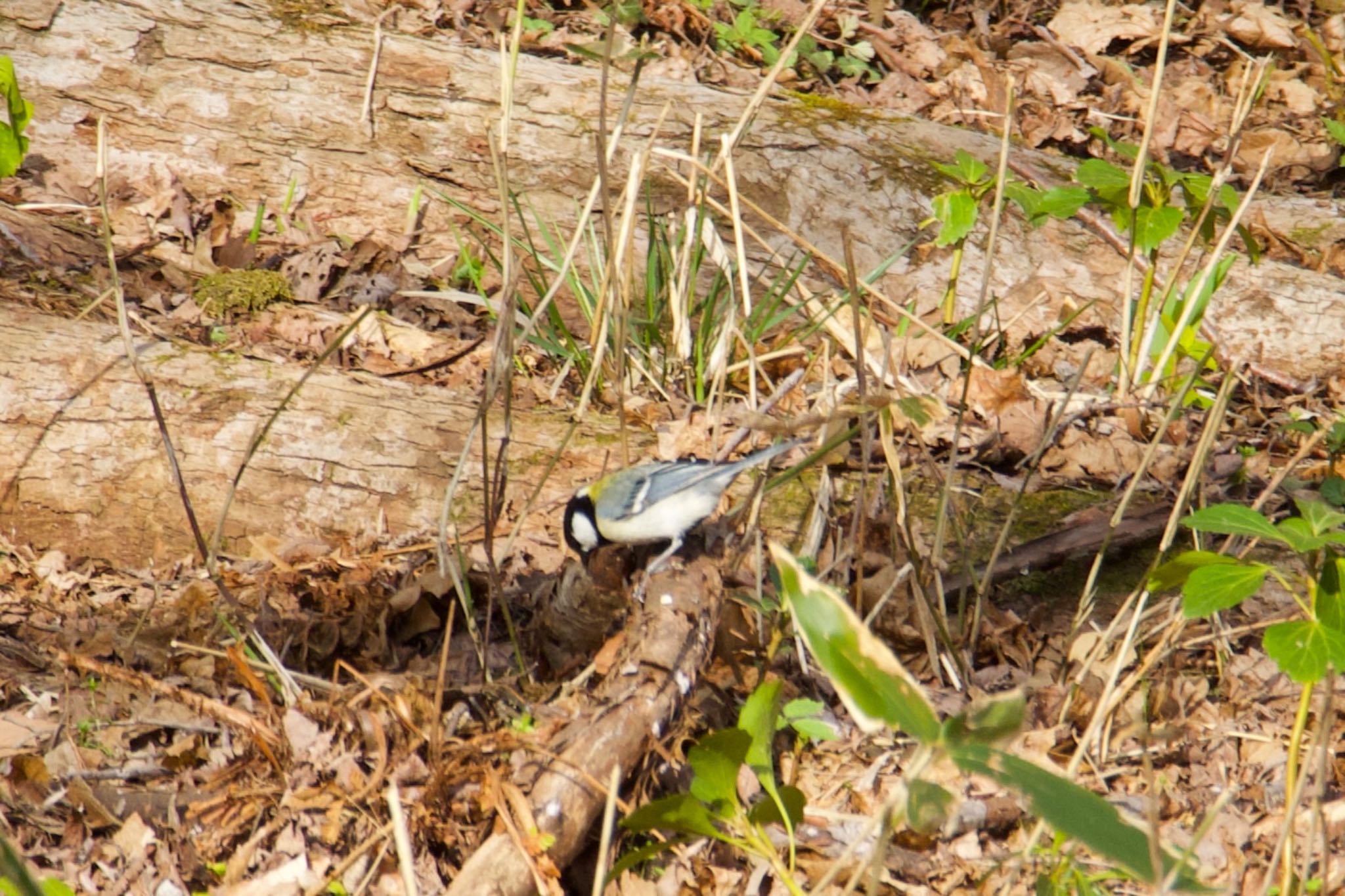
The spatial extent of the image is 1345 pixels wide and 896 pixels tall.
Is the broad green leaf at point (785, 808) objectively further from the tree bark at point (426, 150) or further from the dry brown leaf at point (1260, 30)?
the dry brown leaf at point (1260, 30)

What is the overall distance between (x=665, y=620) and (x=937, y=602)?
82 centimetres

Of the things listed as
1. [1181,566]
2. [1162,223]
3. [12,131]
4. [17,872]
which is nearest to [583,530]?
[1181,566]

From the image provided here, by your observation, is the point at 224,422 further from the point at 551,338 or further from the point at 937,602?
the point at 937,602

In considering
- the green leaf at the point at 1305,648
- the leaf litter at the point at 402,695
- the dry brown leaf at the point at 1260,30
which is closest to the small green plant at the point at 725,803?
the leaf litter at the point at 402,695

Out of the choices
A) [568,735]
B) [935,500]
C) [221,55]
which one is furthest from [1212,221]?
[221,55]

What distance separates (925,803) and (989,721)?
110 millimetres

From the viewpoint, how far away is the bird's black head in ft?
9.61

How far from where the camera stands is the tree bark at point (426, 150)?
445 cm

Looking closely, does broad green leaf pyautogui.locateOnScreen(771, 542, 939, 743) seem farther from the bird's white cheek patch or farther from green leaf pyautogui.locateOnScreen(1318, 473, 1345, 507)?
green leaf pyautogui.locateOnScreen(1318, 473, 1345, 507)

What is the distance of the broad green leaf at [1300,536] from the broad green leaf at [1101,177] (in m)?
1.41

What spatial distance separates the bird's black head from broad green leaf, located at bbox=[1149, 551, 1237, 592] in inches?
57.1

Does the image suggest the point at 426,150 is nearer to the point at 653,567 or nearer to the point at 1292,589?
the point at 653,567

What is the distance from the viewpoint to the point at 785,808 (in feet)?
7.27

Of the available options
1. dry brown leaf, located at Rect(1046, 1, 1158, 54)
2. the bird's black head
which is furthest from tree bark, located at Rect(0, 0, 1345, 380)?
dry brown leaf, located at Rect(1046, 1, 1158, 54)
